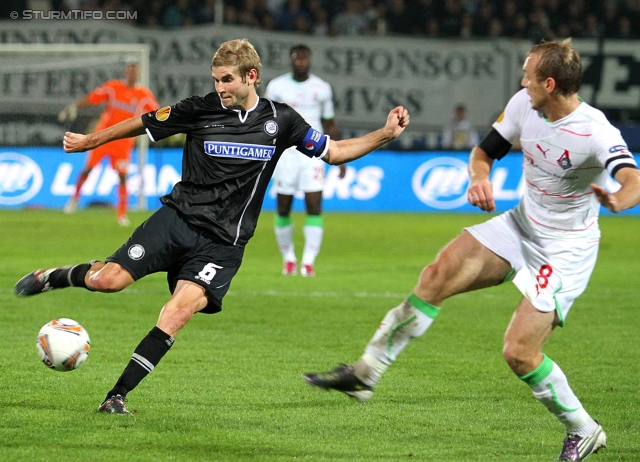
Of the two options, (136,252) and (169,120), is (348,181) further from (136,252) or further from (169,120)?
(136,252)

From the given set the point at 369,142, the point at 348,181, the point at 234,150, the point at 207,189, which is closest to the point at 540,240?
the point at 369,142

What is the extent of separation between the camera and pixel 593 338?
808 centimetres

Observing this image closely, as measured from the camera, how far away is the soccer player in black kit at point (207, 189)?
5438 millimetres

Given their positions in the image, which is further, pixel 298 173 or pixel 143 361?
pixel 298 173

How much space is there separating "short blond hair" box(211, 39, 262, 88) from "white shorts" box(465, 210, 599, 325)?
1428mm

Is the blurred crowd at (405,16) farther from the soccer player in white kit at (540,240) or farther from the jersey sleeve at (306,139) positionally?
the soccer player in white kit at (540,240)

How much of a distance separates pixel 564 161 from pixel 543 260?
463 millimetres

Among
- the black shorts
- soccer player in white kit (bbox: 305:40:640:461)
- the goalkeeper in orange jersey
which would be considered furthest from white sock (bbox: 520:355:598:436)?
the goalkeeper in orange jersey

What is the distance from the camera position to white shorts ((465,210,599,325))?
4742 mm

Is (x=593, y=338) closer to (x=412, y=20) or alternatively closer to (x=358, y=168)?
(x=358, y=168)

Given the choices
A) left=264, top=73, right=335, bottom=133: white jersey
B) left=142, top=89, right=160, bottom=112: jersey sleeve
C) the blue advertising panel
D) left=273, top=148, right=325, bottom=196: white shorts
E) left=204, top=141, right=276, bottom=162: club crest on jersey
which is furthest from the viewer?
the blue advertising panel

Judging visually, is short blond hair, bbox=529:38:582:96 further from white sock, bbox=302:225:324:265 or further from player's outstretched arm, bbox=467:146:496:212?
white sock, bbox=302:225:324:265

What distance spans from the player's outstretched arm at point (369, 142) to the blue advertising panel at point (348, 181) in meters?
14.5

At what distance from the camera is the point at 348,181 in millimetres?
21484
